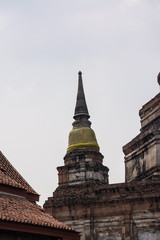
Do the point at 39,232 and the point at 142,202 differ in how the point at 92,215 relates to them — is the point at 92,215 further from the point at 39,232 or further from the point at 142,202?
the point at 39,232

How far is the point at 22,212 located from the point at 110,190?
16.9 metres

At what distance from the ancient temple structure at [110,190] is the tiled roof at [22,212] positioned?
14311mm

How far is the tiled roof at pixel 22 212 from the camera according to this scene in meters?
12.2

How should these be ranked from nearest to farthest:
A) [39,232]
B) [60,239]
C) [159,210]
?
[39,232] → [60,239] → [159,210]

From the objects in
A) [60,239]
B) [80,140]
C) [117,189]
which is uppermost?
[80,140]

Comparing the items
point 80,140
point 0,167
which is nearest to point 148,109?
point 80,140

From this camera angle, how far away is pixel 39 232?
12.8 metres

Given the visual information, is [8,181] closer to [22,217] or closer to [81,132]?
[22,217]

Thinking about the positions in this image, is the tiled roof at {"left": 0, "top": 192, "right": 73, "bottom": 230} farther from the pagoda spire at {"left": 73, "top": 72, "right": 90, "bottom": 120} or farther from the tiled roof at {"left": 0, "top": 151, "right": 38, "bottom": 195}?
the pagoda spire at {"left": 73, "top": 72, "right": 90, "bottom": 120}

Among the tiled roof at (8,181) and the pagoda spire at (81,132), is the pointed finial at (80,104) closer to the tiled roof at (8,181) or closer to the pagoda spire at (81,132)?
the pagoda spire at (81,132)

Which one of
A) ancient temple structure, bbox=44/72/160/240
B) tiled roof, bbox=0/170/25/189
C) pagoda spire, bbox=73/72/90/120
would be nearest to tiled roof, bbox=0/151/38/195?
tiled roof, bbox=0/170/25/189

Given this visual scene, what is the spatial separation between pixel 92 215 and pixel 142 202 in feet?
9.91

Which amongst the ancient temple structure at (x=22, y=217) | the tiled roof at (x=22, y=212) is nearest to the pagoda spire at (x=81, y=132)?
the ancient temple structure at (x=22, y=217)

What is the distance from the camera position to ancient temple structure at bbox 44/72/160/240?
→ 27891mm
